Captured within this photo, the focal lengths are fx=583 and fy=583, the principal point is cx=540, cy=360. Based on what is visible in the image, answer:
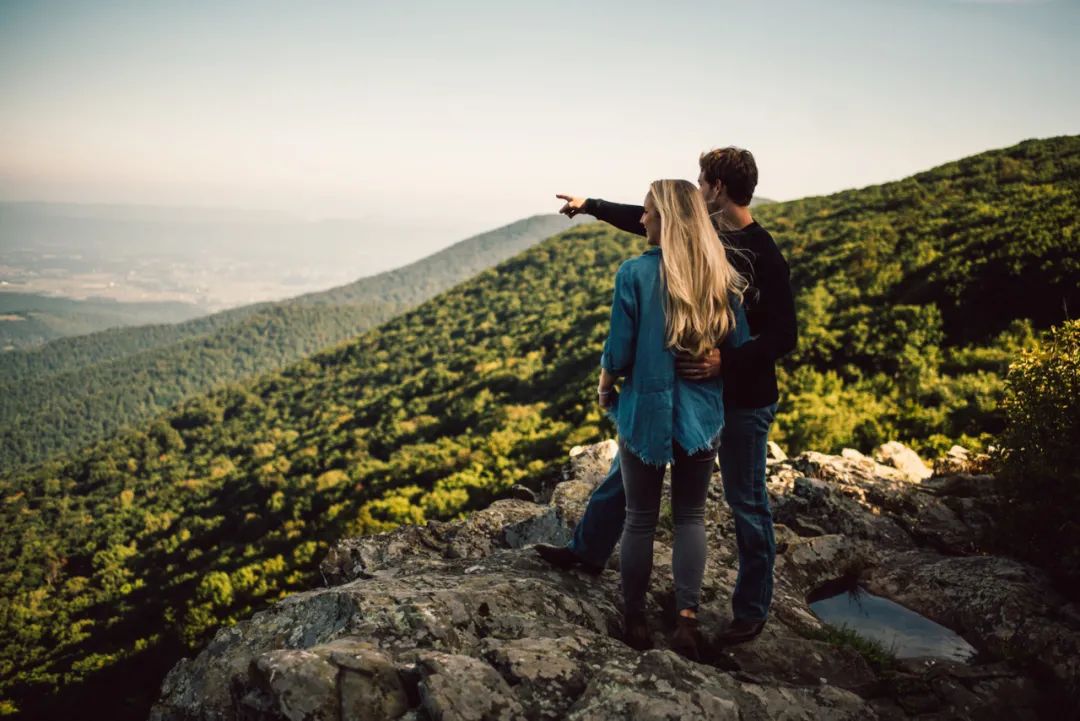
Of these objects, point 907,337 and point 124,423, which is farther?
point 124,423

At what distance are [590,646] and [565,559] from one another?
3.24 ft

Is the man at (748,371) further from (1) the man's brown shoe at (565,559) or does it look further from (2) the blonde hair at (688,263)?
(1) the man's brown shoe at (565,559)

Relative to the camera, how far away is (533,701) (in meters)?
2.52

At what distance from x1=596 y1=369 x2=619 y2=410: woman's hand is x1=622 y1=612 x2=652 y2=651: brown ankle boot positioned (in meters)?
1.19

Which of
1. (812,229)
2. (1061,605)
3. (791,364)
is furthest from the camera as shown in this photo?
(812,229)

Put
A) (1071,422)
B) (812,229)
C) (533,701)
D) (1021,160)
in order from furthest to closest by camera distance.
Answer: (812,229)
(1021,160)
(1071,422)
(533,701)

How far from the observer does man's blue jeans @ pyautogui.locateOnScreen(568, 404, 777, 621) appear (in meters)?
3.11

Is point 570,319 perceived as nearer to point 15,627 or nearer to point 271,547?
point 271,547

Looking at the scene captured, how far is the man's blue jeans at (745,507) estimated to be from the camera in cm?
311

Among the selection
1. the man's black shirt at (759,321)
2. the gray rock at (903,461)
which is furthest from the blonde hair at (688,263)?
the gray rock at (903,461)

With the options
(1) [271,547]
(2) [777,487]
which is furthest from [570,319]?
(2) [777,487]

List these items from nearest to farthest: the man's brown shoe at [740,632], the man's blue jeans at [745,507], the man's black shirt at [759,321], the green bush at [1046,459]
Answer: the man's black shirt at [759,321]
the man's blue jeans at [745,507]
the man's brown shoe at [740,632]
the green bush at [1046,459]

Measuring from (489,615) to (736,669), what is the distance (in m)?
1.39

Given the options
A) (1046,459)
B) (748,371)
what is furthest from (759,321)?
(1046,459)
